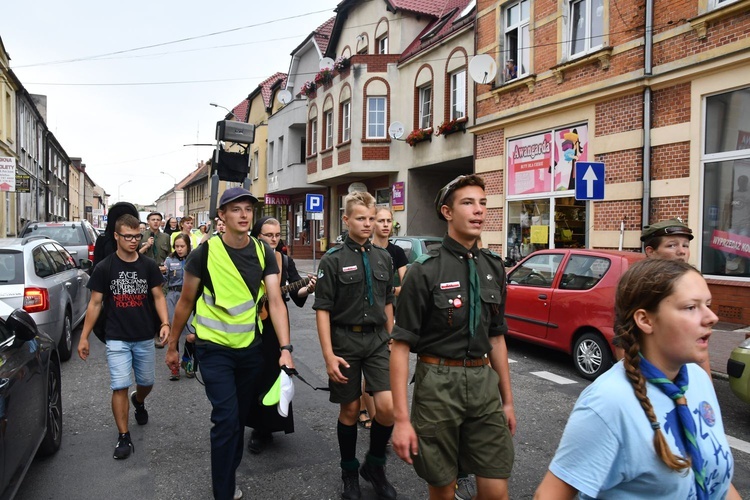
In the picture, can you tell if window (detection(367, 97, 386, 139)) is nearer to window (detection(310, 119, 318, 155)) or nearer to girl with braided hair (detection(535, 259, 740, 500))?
window (detection(310, 119, 318, 155))

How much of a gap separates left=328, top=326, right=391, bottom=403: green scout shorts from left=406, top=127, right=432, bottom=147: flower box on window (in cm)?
1632

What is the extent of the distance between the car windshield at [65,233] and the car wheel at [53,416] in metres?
10.9

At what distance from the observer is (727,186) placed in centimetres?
1029

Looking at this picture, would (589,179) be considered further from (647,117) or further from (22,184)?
(22,184)

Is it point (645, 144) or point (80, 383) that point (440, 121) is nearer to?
point (645, 144)

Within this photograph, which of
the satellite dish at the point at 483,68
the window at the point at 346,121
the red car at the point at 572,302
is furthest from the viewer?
the window at the point at 346,121

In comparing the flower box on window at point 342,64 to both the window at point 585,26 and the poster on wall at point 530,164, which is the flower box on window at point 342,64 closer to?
the poster on wall at point 530,164

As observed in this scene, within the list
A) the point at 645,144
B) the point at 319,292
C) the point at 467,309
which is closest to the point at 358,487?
the point at 319,292

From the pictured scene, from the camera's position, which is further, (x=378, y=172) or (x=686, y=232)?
(x=378, y=172)

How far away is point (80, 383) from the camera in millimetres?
6469

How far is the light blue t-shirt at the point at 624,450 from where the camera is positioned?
1.50 metres

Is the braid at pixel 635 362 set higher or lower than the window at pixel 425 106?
lower

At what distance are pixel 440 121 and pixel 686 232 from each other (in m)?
15.7

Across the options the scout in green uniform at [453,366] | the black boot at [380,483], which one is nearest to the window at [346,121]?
the black boot at [380,483]
